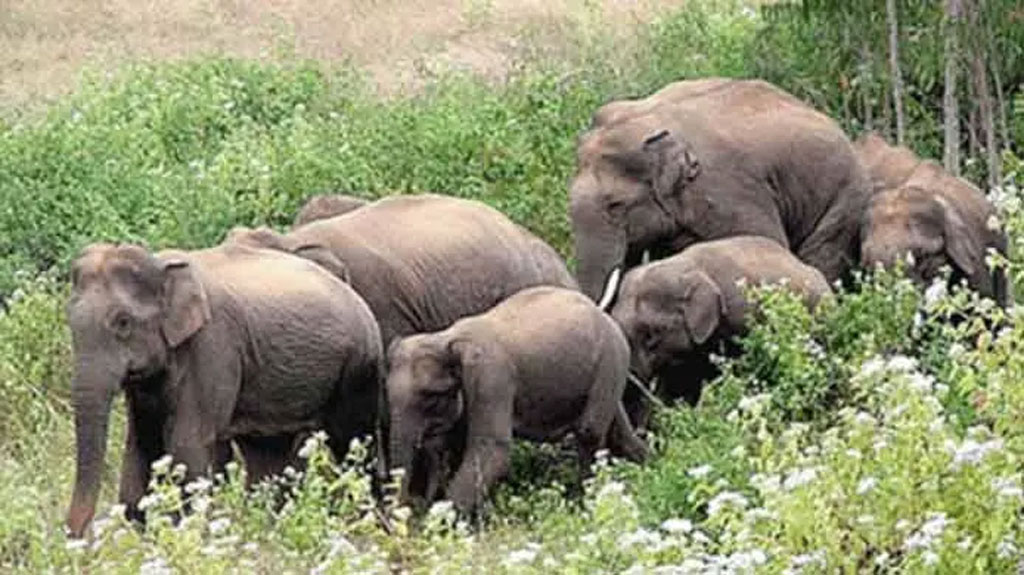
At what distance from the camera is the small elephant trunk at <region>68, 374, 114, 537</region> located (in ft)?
40.6

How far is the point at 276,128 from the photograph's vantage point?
66.7ft

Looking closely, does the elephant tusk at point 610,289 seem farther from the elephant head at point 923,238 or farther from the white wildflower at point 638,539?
the white wildflower at point 638,539

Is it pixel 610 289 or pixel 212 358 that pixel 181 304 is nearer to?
pixel 212 358

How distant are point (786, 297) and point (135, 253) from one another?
2.90m

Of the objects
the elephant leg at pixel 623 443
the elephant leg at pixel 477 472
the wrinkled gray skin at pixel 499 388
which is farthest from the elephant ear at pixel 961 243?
the elephant leg at pixel 477 472

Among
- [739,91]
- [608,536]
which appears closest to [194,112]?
[739,91]

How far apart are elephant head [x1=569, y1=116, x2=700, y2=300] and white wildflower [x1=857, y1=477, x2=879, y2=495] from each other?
6337 mm

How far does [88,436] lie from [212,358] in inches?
31.6

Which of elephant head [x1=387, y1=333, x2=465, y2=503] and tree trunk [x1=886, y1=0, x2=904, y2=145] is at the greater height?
elephant head [x1=387, y1=333, x2=465, y2=503]

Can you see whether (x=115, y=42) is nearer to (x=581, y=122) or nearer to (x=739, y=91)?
(x=581, y=122)

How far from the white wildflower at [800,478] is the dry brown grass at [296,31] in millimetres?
13504

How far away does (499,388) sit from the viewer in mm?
13297

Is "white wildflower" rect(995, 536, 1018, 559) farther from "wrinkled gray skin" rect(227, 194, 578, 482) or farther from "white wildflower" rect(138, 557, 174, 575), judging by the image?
"wrinkled gray skin" rect(227, 194, 578, 482)

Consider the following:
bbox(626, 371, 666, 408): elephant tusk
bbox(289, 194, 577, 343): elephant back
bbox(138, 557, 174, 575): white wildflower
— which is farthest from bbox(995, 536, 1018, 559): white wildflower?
bbox(289, 194, 577, 343): elephant back
